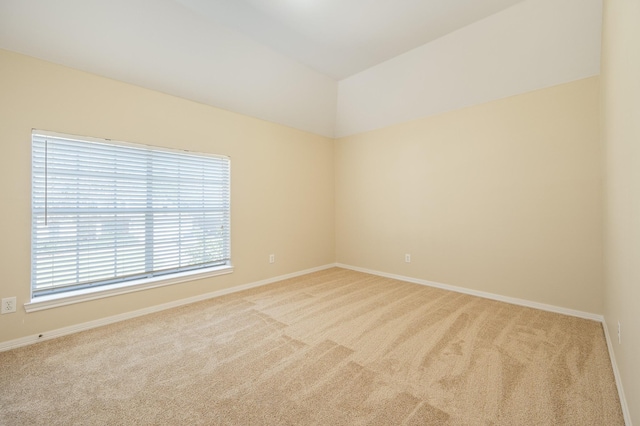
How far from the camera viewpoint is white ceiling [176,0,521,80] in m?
2.44

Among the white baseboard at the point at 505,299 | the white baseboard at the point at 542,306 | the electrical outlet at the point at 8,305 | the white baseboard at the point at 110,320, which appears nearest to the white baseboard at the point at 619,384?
the white baseboard at the point at 542,306

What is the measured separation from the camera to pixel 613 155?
1836 millimetres

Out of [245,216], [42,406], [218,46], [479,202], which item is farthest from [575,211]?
[42,406]

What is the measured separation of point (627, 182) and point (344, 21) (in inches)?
104

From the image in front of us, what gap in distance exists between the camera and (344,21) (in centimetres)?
268

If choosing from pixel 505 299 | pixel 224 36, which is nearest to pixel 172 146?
pixel 224 36

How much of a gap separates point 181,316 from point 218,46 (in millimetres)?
2946

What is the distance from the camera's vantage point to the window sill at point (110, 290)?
2281 mm

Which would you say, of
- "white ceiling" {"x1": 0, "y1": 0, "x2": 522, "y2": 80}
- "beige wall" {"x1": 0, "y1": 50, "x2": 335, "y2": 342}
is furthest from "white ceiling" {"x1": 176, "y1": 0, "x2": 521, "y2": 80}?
"beige wall" {"x1": 0, "y1": 50, "x2": 335, "y2": 342}

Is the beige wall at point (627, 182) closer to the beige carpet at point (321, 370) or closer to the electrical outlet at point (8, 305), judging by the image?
the beige carpet at point (321, 370)

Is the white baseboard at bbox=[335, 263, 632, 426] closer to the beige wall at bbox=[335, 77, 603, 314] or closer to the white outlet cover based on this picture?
the beige wall at bbox=[335, 77, 603, 314]

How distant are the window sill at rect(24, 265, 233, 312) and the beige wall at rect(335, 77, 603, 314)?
9.19ft

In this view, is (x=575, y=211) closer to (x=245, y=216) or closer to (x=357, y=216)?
(x=357, y=216)

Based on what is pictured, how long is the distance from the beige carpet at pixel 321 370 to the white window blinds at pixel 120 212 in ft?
1.97
